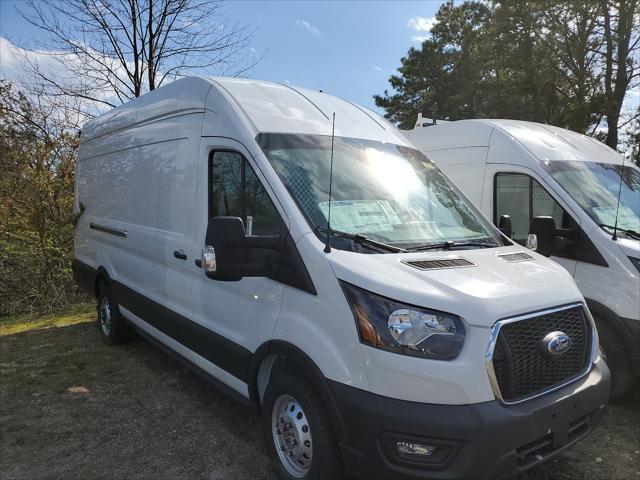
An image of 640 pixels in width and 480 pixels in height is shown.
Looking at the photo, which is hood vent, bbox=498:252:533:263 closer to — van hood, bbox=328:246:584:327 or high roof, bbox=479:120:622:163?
van hood, bbox=328:246:584:327

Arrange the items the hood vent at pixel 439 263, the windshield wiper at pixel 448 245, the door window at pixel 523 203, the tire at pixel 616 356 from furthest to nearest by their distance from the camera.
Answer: the door window at pixel 523 203 < the tire at pixel 616 356 < the windshield wiper at pixel 448 245 < the hood vent at pixel 439 263

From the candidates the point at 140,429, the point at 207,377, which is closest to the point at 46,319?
the point at 140,429

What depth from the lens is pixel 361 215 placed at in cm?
292

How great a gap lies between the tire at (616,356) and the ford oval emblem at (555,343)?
1.74 m

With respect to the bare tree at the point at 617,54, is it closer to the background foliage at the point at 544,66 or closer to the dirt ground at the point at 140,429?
the background foliage at the point at 544,66

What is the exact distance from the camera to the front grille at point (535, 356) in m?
2.31

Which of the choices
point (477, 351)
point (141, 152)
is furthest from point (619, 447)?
point (141, 152)

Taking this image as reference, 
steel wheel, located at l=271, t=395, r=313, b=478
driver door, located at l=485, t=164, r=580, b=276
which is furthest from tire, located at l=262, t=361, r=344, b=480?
driver door, located at l=485, t=164, r=580, b=276

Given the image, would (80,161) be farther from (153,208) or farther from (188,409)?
(188,409)

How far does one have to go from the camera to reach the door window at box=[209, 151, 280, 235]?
9.81 ft

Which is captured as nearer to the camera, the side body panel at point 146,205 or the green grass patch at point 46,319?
the side body panel at point 146,205

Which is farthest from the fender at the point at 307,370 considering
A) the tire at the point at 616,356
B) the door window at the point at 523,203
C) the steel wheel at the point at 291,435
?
the door window at the point at 523,203

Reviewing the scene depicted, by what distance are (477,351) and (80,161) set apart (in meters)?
6.44

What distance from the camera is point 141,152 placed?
482cm
